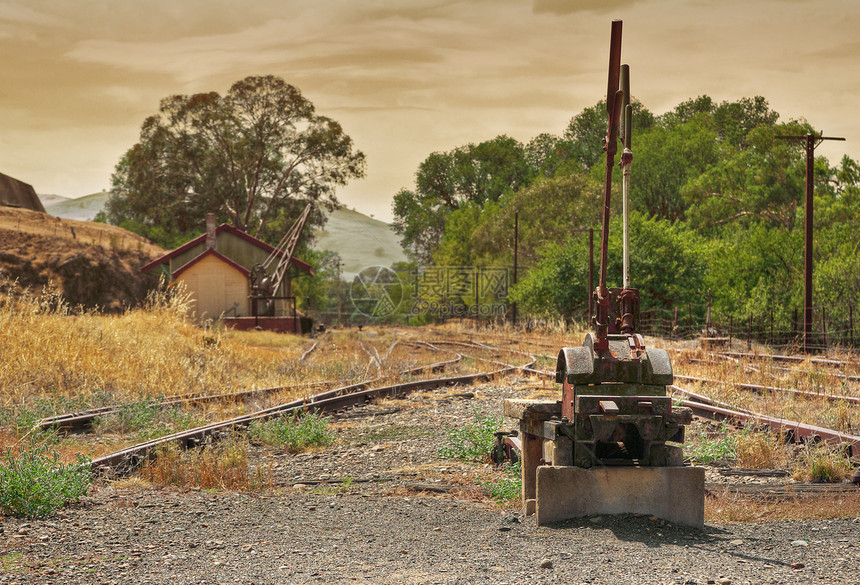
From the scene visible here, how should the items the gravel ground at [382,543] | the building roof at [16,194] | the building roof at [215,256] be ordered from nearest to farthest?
the gravel ground at [382,543] < the building roof at [215,256] < the building roof at [16,194]

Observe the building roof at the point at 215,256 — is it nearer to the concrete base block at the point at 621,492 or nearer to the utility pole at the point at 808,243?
the utility pole at the point at 808,243

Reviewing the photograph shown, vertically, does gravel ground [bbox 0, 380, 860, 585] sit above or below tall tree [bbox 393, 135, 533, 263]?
below

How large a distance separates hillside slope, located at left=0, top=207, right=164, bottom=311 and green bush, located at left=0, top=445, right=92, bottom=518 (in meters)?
30.9

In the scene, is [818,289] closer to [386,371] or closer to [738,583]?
[386,371]

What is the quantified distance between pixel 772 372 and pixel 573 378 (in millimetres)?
11787

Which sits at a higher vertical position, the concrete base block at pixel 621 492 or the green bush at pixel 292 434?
the concrete base block at pixel 621 492

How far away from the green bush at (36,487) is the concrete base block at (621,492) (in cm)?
332

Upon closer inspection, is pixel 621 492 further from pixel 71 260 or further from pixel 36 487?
pixel 71 260

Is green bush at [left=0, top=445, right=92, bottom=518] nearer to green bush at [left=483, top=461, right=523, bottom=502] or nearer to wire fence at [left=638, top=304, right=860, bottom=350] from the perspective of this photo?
green bush at [left=483, top=461, right=523, bottom=502]

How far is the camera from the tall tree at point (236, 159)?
55.8m

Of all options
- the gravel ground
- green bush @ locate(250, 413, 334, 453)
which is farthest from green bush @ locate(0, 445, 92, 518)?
green bush @ locate(250, 413, 334, 453)

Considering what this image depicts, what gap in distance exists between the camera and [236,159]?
56500mm

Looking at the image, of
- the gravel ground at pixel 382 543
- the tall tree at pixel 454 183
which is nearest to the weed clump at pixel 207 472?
the gravel ground at pixel 382 543

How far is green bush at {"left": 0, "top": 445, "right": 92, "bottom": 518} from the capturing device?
567 centimetres
